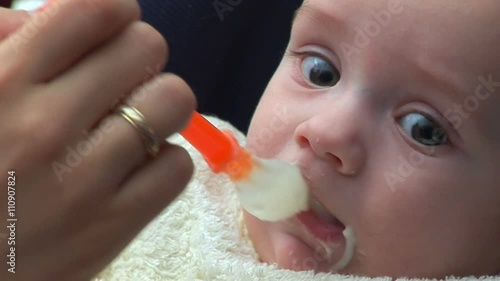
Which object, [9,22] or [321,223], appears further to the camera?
[321,223]

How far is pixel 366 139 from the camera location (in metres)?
0.83

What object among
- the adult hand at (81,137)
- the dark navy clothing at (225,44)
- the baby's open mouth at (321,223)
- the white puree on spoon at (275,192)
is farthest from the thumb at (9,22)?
the dark navy clothing at (225,44)

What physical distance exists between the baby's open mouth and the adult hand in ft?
1.01

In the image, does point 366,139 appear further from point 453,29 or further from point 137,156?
point 137,156

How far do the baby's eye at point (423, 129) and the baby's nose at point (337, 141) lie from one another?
0.24 ft

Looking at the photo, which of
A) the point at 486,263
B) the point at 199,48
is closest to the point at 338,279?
the point at 486,263

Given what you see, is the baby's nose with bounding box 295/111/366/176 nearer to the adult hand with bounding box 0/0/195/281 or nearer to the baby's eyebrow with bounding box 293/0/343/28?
the baby's eyebrow with bounding box 293/0/343/28

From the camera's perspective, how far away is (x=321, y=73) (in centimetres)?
92

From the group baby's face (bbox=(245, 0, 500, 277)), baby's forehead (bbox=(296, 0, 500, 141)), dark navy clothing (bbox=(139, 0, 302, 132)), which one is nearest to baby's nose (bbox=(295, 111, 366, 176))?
baby's face (bbox=(245, 0, 500, 277))

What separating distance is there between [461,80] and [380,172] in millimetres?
148

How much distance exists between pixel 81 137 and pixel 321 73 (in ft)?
1.49

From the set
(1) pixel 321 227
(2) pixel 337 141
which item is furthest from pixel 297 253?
(2) pixel 337 141

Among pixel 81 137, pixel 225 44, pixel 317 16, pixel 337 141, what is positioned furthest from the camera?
pixel 225 44

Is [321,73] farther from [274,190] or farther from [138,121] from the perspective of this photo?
[138,121]
